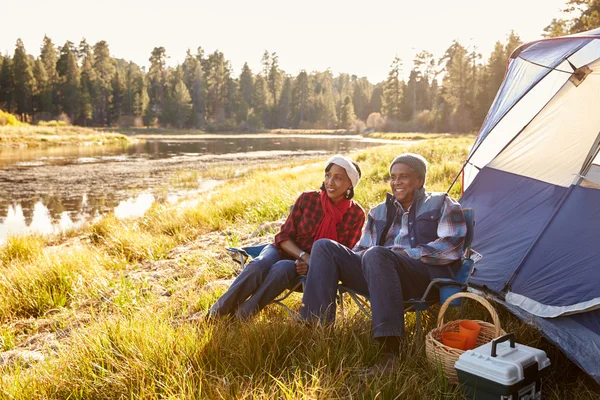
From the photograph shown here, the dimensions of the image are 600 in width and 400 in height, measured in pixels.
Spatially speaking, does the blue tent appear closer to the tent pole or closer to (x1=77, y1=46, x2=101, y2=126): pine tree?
the tent pole

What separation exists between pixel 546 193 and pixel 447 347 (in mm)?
1725

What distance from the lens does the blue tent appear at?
9.07ft

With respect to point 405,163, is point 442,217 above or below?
below

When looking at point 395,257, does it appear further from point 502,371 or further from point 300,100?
point 300,100

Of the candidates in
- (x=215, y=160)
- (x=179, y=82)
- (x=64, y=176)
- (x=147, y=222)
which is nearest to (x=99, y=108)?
(x=179, y=82)

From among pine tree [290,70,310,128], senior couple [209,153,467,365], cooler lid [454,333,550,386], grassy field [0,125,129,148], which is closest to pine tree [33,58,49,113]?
grassy field [0,125,129,148]

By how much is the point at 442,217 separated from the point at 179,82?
171 ft

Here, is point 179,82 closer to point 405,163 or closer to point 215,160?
point 215,160

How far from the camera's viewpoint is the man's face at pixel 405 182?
3053 mm

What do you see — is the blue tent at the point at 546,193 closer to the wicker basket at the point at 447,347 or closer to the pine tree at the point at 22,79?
the wicker basket at the point at 447,347

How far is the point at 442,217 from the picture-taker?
9.54 ft

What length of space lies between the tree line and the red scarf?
32001 mm

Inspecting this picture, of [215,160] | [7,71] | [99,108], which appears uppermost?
[7,71]

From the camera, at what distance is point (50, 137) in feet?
95.3
